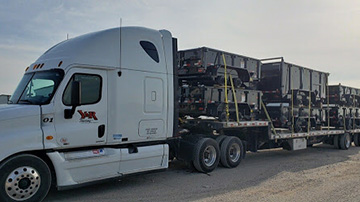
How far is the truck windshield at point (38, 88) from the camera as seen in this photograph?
6.36m

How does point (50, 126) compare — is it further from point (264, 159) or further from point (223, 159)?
point (264, 159)

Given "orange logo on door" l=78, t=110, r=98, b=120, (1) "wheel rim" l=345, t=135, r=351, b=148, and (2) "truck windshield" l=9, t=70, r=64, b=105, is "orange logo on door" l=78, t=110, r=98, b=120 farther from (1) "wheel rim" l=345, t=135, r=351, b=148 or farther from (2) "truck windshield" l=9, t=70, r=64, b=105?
(1) "wheel rim" l=345, t=135, r=351, b=148

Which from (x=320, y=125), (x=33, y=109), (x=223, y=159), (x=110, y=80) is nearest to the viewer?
(x=33, y=109)

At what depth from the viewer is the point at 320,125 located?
15.1 metres

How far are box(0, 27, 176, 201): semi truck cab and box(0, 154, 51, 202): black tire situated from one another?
2 cm

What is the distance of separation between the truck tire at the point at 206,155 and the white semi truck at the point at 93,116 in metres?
0.03

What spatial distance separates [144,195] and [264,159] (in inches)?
260

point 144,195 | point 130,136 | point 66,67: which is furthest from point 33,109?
point 144,195

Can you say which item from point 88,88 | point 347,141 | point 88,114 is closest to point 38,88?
point 88,88

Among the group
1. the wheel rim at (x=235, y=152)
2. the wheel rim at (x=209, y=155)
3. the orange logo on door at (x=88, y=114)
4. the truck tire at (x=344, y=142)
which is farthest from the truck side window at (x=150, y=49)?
the truck tire at (x=344, y=142)

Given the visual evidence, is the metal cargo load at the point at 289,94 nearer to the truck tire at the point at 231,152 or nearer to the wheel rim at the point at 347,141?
the wheel rim at the point at 347,141

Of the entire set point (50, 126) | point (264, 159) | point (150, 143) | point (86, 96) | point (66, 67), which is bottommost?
point (264, 159)

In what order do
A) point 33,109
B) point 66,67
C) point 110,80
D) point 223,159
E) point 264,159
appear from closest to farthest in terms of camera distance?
1. point 33,109
2. point 66,67
3. point 110,80
4. point 223,159
5. point 264,159

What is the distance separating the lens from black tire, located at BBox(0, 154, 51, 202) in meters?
5.58
